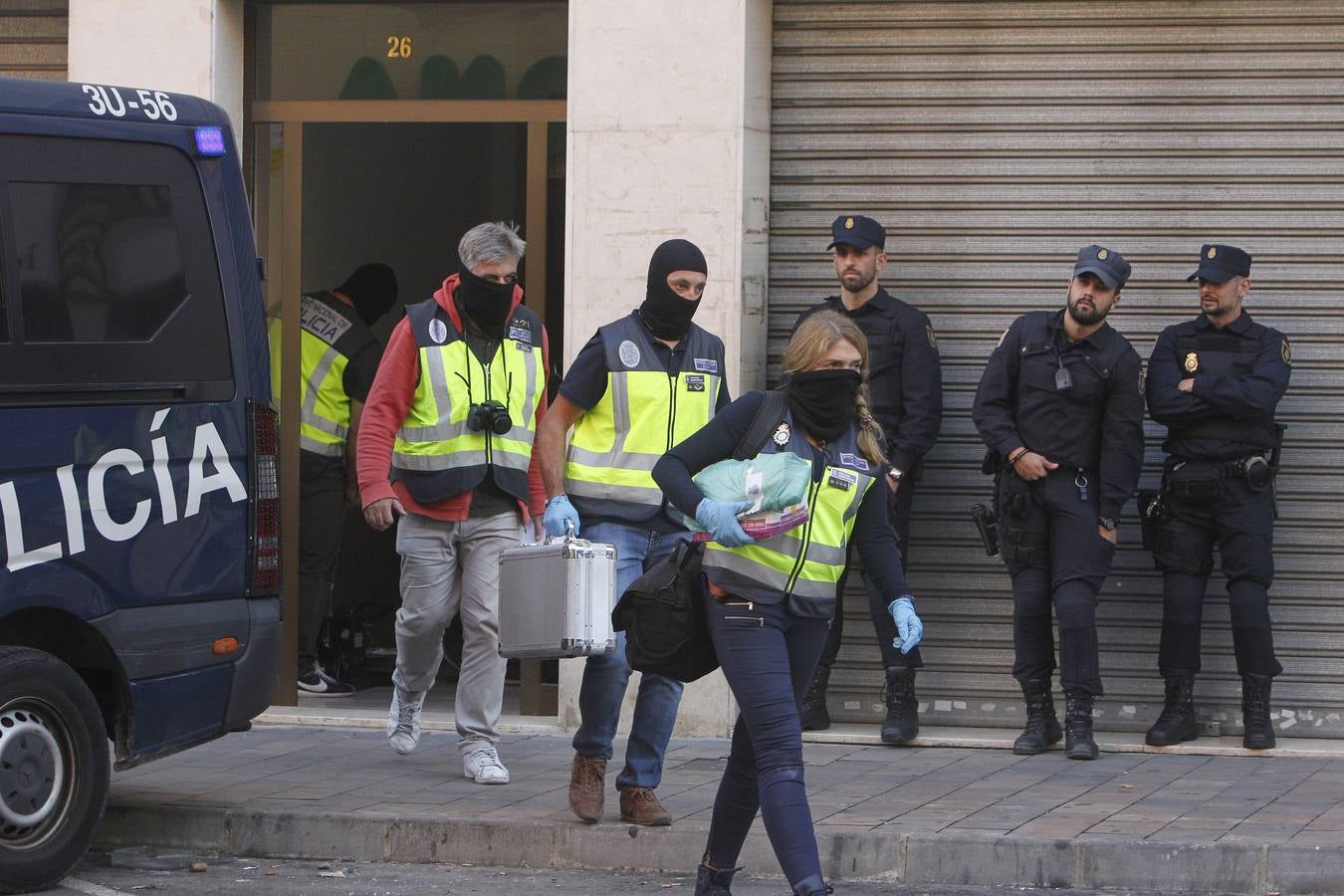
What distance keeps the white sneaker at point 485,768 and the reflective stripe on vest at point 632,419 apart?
1.32m

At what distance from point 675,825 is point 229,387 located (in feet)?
6.82

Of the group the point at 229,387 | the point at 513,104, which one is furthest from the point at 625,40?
the point at 229,387

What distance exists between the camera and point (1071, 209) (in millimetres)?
9148

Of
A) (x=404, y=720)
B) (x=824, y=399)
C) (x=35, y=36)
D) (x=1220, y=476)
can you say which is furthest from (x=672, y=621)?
(x=35, y=36)

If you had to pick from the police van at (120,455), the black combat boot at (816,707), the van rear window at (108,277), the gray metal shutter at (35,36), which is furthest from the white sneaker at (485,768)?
the gray metal shutter at (35,36)

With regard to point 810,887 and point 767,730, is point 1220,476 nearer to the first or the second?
point 767,730

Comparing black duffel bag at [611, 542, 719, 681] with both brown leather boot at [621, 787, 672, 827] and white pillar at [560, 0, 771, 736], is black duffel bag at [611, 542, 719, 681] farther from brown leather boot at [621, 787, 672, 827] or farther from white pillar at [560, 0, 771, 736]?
white pillar at [560, 0, 771, 736]

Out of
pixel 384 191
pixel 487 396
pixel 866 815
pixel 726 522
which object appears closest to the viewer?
pixel 726 522

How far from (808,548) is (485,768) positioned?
8.39 ft

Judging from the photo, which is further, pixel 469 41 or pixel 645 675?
pixel 469 41

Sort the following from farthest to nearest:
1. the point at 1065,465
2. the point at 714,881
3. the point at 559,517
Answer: the point at 1065,465 → the point at 559,517 → the point at 714,881

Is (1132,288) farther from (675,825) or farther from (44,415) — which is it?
(44,415)

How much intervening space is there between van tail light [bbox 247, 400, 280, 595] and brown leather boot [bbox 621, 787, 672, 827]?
1412 mm

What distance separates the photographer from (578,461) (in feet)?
23.1
